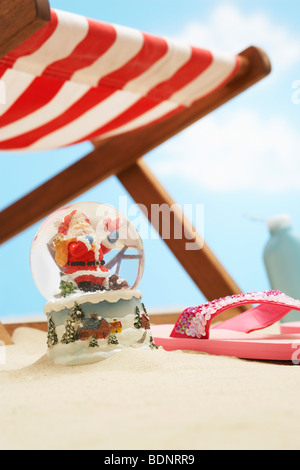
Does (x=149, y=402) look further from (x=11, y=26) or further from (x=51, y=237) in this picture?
(x=11, y=26)

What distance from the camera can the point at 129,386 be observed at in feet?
Result: 2.15

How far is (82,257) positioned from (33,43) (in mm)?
559

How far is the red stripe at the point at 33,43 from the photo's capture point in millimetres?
1165

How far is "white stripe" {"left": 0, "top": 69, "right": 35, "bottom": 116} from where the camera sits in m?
1.42

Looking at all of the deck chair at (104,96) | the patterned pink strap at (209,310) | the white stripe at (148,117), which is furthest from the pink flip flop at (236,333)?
the white stripe at (148,117)

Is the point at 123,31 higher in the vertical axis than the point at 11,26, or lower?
higher

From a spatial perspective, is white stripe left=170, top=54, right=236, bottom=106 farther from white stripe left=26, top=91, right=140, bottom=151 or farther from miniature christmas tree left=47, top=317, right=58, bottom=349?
miniature christmas tree left=47, top=317, right=58, bottom=349

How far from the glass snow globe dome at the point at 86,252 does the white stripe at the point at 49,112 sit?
0.71 m

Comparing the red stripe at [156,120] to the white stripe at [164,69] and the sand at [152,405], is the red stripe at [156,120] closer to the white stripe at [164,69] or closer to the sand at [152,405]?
the white stripe at [164,69]

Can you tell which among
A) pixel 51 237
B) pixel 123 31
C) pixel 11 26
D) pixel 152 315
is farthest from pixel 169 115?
pixel 51 237

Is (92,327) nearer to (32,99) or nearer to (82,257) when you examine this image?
(82,257)

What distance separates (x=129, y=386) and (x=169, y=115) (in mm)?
1425

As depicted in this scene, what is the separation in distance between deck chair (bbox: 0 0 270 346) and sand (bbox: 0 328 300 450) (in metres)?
0.69

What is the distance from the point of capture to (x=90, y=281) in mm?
933
